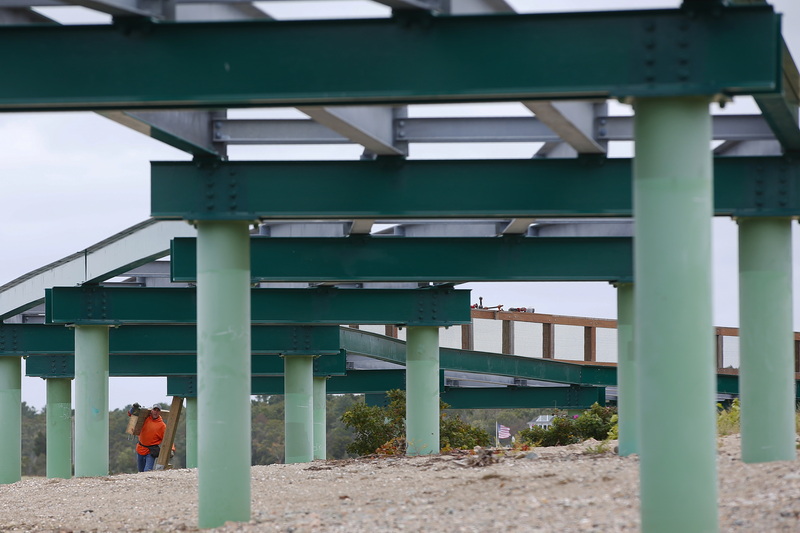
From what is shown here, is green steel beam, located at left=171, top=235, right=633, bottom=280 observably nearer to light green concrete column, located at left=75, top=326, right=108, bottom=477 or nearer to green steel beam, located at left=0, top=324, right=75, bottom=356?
light green concrete column, located at left=75, top=326, right=108, bottom=477

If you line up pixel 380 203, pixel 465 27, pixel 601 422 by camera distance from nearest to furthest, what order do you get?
pixel 465 27 < pixel 380 203 < pixel 601 422

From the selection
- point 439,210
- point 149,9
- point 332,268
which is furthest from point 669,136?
point 332,268

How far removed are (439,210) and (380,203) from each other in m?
0.66

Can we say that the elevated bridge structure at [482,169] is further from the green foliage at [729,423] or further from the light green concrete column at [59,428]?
the light green concrete column at [59,428]

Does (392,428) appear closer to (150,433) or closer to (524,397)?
(524,397)

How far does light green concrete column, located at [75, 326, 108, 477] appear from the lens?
72.1ft

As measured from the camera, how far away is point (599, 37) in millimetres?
8500

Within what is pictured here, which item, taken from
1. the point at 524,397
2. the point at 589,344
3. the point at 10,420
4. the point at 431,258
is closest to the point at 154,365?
the point at 10,420

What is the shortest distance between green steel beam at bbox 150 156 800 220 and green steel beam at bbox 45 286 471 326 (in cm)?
848

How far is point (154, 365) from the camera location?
33094mm

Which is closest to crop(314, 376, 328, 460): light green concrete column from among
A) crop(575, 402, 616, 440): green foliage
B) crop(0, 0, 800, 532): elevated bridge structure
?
crop(575, 402, 616, 440): green foliage

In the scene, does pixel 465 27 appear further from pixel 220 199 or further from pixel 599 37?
pixel 220 199

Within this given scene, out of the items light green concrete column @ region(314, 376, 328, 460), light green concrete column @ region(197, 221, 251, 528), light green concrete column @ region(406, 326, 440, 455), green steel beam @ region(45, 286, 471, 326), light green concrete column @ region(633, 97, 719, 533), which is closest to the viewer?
light green concrete column @ region(633, 97, 719, 533)

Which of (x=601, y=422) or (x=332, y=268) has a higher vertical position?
(x=332, y=268)
